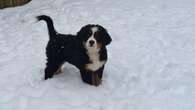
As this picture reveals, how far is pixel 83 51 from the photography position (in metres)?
5.05

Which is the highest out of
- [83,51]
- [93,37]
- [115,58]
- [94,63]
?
[93,37]

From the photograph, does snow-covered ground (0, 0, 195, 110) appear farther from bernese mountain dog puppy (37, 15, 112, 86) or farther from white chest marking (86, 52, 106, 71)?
white chest marking (86, 52, 106, 71)

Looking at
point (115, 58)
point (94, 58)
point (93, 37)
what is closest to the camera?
point (93, 37)

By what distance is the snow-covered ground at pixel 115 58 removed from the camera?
4934 mm

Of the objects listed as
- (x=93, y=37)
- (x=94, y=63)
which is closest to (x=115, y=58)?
(x=94, y=63)

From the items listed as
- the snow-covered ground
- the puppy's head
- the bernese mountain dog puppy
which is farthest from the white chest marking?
the snow-covered ground

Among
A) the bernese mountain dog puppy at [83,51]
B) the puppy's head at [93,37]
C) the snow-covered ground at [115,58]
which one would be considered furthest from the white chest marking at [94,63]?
the snow-covered ground at [115,58]

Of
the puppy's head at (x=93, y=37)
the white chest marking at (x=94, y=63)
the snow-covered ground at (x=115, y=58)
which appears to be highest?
the puppy's head at (x=93, y=37)

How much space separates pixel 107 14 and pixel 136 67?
3.28m

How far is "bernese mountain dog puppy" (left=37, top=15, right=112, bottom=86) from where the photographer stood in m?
4.91

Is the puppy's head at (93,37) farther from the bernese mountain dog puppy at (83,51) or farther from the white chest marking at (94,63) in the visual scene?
the white chest marking at (94,63)

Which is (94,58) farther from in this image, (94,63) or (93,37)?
(93,37)

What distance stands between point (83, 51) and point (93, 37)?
0.31 m

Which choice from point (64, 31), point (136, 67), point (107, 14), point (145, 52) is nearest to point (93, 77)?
point (136, 67)
